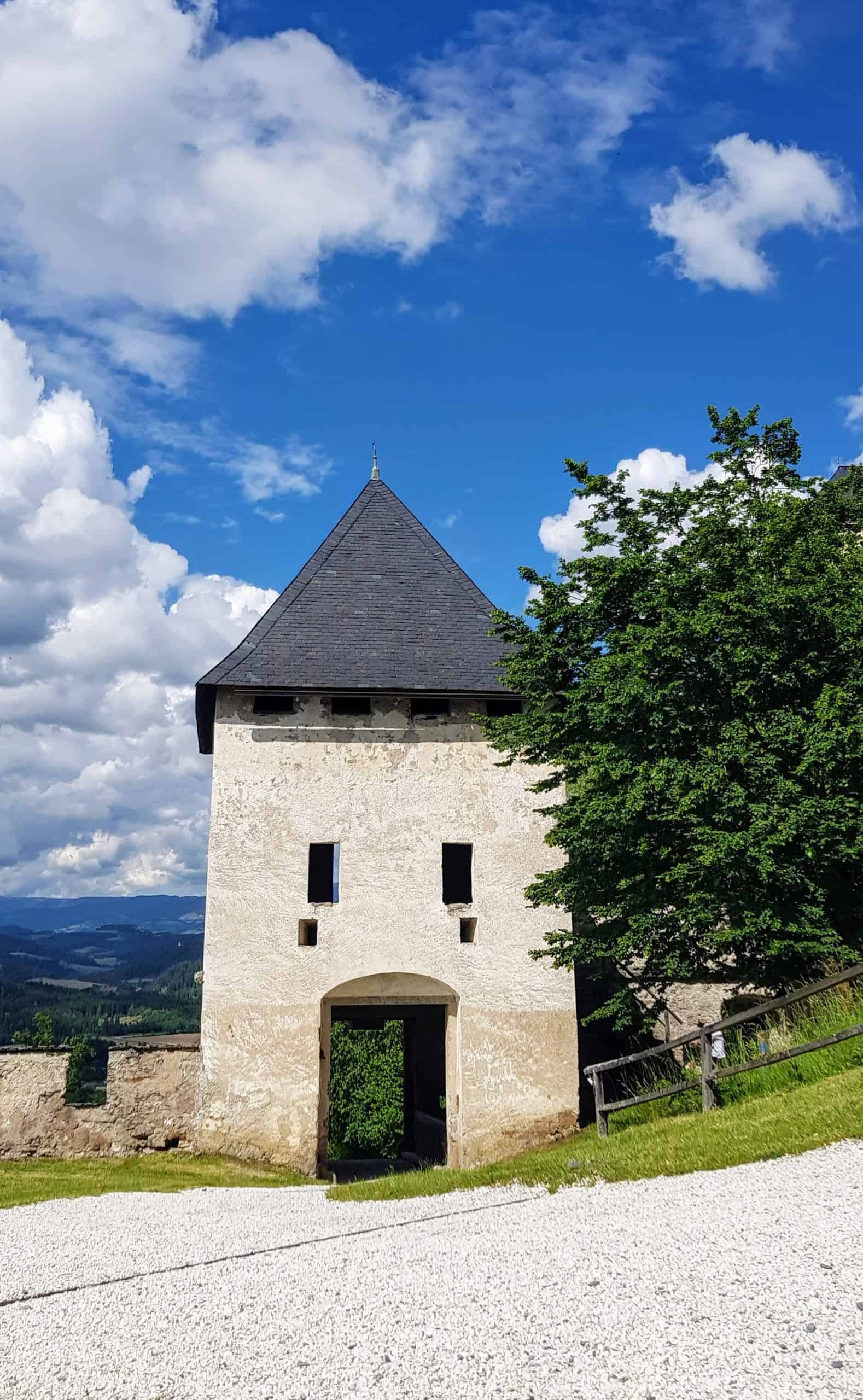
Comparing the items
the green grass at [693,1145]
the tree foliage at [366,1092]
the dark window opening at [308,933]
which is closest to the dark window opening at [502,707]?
the dark window opening at [308,933]

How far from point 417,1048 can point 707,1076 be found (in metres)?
17.7

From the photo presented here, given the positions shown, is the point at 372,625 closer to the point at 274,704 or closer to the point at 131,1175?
the point at 274,704

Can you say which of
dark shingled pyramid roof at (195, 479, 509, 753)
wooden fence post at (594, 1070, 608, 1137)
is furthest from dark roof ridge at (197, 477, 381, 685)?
wooden fence post at (594, 1070, 608, 1137)

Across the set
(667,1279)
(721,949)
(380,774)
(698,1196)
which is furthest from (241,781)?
(667,1279)

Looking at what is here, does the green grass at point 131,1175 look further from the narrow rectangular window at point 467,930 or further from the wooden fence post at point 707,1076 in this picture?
the wooden fence post at point 707,1076

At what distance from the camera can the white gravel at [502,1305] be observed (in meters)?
4.29

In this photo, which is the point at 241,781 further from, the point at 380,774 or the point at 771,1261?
the point at 771,1261

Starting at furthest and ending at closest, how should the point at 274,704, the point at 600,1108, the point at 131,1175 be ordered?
1. the point at 274,704
2. the point at 131,1175
3. the point at 600,1108

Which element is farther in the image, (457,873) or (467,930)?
(457,873)

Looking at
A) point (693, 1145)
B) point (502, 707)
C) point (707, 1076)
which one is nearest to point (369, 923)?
point (502, 707)

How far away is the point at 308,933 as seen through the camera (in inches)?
647

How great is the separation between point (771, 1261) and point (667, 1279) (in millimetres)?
616

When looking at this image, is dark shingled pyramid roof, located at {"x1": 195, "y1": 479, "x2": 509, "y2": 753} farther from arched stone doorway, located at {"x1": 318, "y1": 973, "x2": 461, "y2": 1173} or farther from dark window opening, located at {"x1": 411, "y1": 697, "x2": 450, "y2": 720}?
arched stone doorway, located at {"x1": 318, "y1": 973, "x2": 461, "y2": 1173}

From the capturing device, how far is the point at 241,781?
55.4ft
